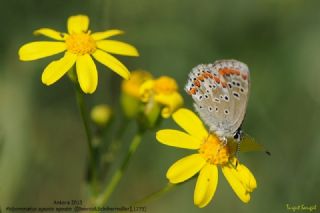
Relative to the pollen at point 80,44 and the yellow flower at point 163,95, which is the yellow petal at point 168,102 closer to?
the yellow flower at point 163,95

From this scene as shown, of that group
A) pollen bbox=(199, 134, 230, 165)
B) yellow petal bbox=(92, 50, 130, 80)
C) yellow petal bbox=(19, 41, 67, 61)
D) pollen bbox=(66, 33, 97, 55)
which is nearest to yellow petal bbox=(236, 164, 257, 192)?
pollen bbox=(199, 134, 230, 165)

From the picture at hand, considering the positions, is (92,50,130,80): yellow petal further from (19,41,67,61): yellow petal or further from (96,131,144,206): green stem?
(96,131,144,206): green stem

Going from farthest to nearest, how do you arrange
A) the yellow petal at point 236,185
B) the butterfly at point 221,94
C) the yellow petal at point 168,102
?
the yellow petal at point 168,102
the butterfly at point 221,94
the yellow petal at point 236,185

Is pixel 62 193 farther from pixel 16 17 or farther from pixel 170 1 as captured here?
pixel 170 1

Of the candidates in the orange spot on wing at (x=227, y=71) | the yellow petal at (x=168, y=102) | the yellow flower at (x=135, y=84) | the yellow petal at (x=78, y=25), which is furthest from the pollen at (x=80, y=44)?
the orange spot on wing at (x=227, y=71)

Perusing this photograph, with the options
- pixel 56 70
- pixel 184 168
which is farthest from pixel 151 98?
pixel 56 70

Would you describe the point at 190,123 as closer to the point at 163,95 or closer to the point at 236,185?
the point at 163,95
